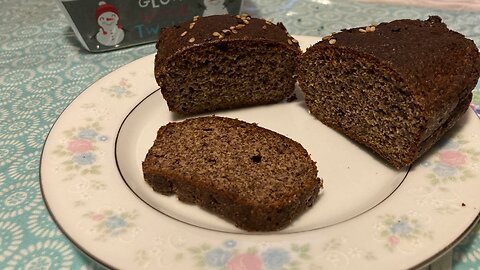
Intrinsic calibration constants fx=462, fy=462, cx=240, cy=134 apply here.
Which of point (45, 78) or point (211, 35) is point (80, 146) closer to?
point (211, 35)

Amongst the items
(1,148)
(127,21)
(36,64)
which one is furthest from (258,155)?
(36,64)

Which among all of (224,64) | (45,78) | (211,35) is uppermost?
(211,35)

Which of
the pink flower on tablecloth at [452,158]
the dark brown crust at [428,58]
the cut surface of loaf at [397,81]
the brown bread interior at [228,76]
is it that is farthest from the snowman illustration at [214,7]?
the pink flower on tablecloth at [452,158]

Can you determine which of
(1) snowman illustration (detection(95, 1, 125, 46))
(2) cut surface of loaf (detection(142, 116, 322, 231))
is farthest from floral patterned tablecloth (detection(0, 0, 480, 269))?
(2) cut surface of loaf (detection(142, 116, 322, 231))

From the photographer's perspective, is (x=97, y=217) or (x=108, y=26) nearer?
(x=97, y=217)

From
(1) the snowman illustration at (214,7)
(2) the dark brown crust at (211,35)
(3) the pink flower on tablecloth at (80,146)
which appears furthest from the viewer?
(1) the snowman illustration at (214,7)

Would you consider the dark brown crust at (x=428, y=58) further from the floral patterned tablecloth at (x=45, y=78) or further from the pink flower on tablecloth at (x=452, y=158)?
the floral patterned tablecloth at (x=45, y=78)

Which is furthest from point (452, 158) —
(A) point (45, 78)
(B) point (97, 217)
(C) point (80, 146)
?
(A) point (45, 78)
